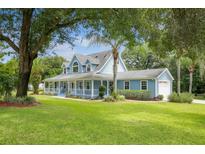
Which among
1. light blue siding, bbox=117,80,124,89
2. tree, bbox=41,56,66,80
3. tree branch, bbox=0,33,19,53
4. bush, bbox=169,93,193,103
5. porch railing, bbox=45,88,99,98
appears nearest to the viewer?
tree branch, bbox=0,33,19,53

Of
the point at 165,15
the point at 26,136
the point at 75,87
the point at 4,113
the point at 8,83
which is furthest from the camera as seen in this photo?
the point at 75,87

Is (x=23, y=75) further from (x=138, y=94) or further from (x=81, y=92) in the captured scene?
(x=81, y=92)

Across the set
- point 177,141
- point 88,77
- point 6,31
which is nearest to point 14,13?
point 6,31

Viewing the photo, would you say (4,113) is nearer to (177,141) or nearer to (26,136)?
(26,136)

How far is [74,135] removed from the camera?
4.20 metres

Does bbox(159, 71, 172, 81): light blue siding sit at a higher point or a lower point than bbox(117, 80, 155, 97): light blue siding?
higher

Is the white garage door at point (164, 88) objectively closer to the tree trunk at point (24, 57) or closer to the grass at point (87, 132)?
the tree trunk at point (24, 57)

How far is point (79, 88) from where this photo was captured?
17641mm

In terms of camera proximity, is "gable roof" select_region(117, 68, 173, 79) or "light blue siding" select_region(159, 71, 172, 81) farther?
"light blue siding" select_region(159, 71, 172, 81)

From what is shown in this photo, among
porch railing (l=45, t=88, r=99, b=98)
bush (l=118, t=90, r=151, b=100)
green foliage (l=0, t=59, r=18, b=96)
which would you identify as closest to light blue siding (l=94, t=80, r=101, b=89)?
porch railing (l=45, t=88, r=99, b=98)

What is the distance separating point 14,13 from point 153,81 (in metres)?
9.81

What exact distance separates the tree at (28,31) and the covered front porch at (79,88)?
24.9 feet

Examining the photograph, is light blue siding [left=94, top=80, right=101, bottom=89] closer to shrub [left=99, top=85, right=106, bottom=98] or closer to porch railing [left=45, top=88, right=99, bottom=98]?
porch railing [left=45, top=88, right=99, bottom=98]

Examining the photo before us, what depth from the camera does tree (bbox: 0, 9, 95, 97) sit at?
7.29 m
